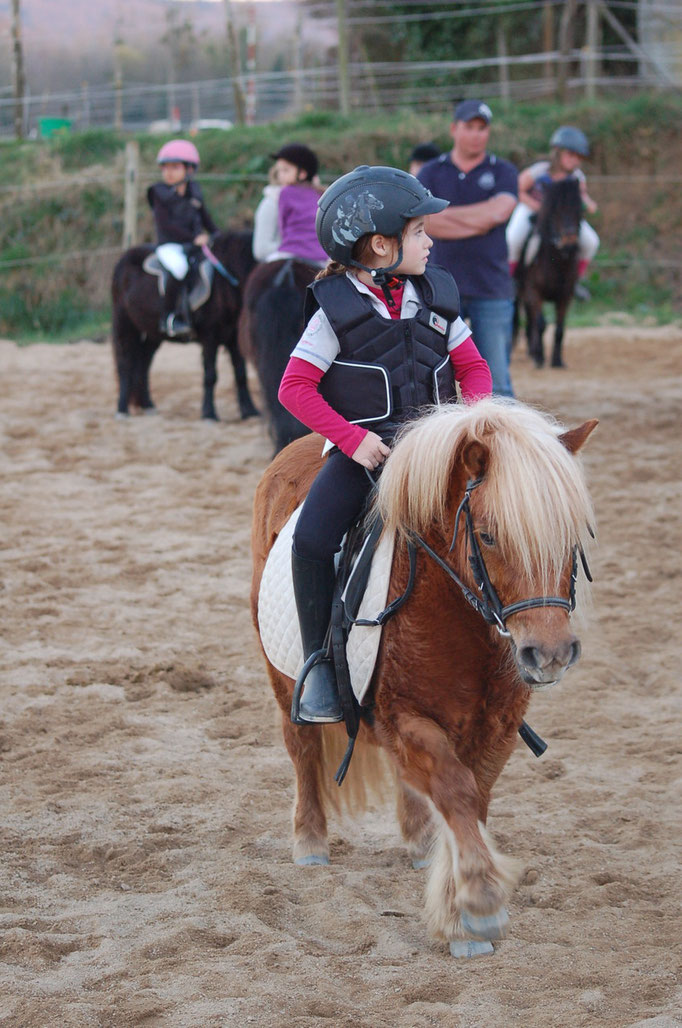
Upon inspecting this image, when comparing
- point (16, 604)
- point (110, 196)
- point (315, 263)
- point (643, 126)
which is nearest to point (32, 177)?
point (110, 196)

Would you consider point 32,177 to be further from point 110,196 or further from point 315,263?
point 315,263

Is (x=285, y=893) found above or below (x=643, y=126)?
below

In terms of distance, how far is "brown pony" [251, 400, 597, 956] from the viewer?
2406 mm

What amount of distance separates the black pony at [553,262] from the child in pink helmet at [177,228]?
4023mm

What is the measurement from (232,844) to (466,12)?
→ 24353mm

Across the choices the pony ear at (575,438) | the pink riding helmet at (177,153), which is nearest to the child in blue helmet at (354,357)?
the pony ear at (575,438)

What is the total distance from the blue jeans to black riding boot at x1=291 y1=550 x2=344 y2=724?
12.4 ft

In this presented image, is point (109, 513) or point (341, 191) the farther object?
point (109, 513)

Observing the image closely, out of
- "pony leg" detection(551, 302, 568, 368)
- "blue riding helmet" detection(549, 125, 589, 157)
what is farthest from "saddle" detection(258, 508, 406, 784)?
"pony leg" detection(551, 302, 568, 368)

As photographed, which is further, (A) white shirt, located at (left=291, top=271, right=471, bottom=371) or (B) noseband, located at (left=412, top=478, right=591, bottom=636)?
(A) white shirt, located at (left=291, top=271, right=471, bottom=371)

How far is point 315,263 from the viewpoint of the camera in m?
8.23

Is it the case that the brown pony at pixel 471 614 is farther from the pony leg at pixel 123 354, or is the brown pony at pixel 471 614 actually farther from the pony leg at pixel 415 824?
the pony leg at pixel 123 354

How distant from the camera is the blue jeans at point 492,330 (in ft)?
21.4

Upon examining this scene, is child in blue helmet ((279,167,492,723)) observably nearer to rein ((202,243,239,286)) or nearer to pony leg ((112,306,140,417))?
rein ((202,243,239,286))
